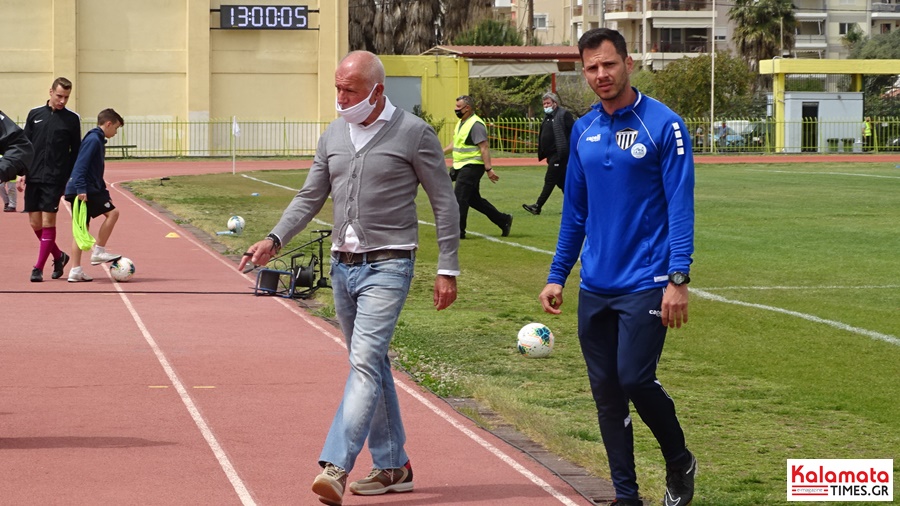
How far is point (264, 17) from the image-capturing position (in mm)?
52781

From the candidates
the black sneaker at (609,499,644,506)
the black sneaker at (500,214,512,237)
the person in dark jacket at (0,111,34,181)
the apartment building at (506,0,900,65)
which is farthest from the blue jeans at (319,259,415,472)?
the apartment building at (506,0,900,65)

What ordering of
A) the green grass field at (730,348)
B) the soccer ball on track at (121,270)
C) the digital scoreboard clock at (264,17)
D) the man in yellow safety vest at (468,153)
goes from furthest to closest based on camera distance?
the digital scoreboard clock at (264,17) → the man in yellow safety vest at (468,153) → the soccer ball on track at (121,270) → the green grass field at (730,348)

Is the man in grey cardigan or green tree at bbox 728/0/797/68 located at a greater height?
green tree at bbox 728/0/797/68

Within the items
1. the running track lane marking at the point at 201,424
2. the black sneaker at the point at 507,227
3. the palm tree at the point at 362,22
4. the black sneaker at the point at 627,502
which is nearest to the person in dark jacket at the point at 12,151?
the running track lane marking at the point at 201,424

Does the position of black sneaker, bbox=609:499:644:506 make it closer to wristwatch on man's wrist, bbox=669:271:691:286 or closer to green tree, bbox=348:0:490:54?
wristwatch on man's wrist, bbox=669:271:691:286

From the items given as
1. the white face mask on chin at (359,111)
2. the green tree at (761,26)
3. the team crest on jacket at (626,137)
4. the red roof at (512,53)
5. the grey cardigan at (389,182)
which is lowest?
the grey cardigan at (389,182)

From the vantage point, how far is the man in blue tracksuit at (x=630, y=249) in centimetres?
541

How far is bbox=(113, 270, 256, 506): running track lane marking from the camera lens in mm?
6242

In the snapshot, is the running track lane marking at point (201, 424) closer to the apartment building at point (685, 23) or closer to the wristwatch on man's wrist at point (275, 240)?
the wristwatch on man's wrist at point (275, 240)

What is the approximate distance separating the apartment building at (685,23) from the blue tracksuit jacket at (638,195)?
83.9 meters

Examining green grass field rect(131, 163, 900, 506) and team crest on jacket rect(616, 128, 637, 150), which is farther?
green grass field rect(131, 163, 900, 506)

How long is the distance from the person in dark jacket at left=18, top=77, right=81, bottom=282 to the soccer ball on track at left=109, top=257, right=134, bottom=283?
699 millimetres

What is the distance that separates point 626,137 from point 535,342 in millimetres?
4576

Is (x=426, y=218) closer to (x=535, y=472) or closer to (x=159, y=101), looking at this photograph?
(x=535, y=472)
